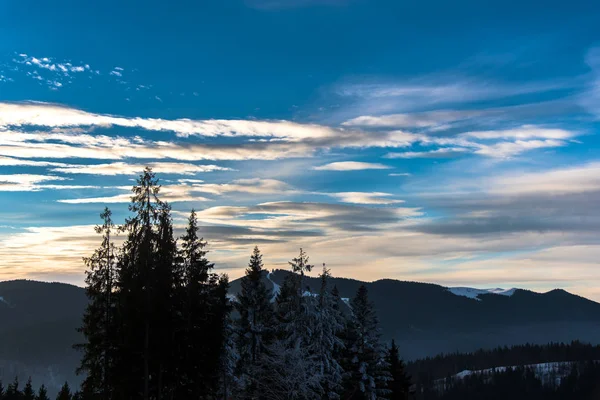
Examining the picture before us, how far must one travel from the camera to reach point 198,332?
38.8 m

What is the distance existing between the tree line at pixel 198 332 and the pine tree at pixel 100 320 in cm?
6

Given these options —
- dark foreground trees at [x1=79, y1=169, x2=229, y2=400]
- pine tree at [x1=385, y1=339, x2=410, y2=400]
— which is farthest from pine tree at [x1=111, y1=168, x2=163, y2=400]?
pine tree at [x1=385, y1=339, x2=410, y2=400]

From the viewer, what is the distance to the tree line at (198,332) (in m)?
34.7

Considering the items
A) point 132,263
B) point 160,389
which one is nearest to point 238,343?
point 160,389

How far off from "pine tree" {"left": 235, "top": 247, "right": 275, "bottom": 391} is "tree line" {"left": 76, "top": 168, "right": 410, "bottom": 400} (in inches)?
3.1

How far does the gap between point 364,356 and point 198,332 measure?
17359 mm

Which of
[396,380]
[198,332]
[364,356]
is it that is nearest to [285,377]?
[198,332]

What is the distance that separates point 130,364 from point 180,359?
312 centimetres

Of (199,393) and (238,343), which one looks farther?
(238,343)

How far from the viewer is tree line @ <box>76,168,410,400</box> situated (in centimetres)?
3472

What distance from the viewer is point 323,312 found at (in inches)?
1790

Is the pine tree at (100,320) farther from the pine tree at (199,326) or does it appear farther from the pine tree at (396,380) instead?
the pine tree at (396,380)

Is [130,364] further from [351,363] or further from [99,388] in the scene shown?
[351,363]

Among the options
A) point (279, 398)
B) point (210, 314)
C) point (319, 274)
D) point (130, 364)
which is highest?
point (319, 274)
